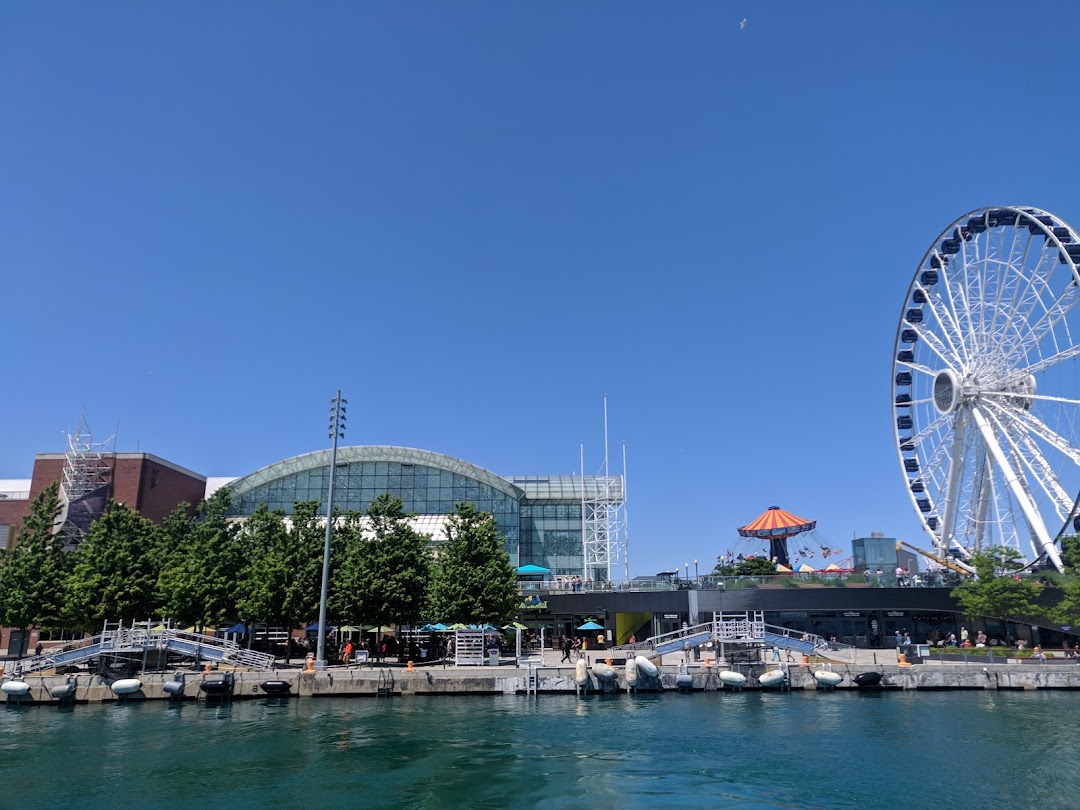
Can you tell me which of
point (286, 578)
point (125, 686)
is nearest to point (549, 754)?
point (125, 686)

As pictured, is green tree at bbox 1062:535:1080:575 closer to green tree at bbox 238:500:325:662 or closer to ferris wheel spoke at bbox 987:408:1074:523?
ferris wheel spoke at bbox 987:408:1074:523

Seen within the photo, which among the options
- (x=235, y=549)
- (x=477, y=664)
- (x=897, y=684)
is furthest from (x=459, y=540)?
(x=897, y=684)

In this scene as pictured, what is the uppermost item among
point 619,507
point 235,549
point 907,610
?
point 619,507

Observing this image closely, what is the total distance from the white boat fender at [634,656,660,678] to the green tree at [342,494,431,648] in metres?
15.8

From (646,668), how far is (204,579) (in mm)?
29095

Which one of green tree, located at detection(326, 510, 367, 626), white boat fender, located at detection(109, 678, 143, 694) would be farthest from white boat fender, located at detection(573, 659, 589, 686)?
white boat fender, located at detection(109, 678, 143, 694)

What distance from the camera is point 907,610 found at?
62719mm

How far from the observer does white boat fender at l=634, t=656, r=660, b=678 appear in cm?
4581

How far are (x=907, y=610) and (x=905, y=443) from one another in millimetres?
15100

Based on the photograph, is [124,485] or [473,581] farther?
[124,485]

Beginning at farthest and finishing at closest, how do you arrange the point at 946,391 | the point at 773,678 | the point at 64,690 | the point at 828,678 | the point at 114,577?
the point at 946,391, the point at 114,577, the point at 773,678, the point at 828,678, the point at 64,690

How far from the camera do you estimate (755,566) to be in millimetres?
113688

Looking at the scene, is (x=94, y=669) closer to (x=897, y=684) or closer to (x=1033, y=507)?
(x=897, y=684)

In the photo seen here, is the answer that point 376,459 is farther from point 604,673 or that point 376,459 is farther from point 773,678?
point 773,678
